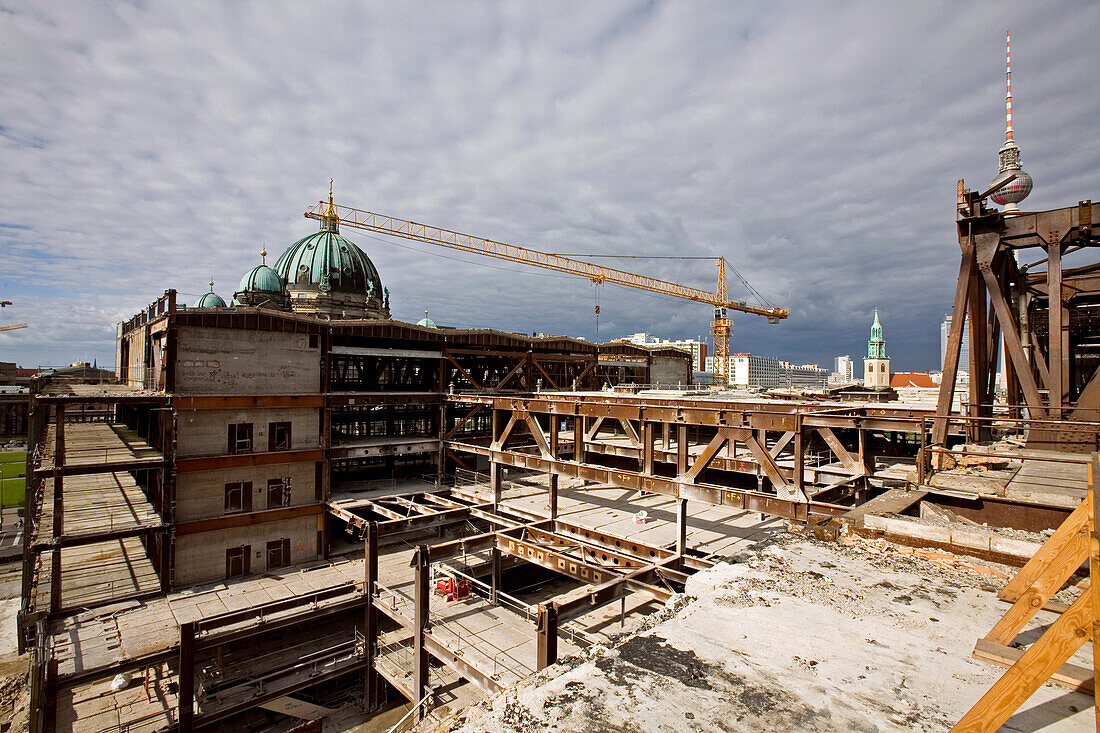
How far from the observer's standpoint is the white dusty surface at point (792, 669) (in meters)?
2.99

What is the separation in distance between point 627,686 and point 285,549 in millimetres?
27390

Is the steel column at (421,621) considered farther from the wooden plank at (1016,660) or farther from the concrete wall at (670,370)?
the concrete wall at (670,370)

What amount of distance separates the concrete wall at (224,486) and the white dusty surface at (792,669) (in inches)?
1001

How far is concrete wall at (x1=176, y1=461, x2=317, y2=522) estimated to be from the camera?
921 inches

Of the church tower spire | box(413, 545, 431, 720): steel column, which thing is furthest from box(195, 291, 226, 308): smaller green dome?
the church tower spire

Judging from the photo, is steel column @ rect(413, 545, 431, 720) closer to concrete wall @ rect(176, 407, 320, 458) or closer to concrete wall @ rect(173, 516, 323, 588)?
concrete wall @ rect(173, 516, 323, 588)

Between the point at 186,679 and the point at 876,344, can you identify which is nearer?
the point at 186,679

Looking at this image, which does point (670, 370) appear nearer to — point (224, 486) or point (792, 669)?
point (224, 486)

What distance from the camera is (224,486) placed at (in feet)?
80.3

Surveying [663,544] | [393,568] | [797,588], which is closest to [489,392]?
[393,568]

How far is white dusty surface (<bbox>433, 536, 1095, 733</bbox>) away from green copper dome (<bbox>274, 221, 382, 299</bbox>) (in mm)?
55229

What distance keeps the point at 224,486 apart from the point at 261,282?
34.2m

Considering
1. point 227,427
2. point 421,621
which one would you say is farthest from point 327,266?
point 421,621

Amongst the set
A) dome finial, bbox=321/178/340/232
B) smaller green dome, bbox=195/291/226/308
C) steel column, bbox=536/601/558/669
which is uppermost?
dome finial, bbox=321/178/340/232
